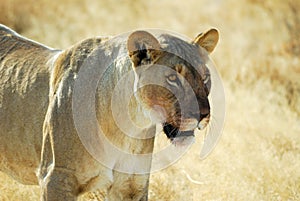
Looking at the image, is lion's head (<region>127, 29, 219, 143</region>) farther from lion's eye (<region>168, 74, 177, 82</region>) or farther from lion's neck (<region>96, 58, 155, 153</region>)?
lion's neck (<region>96, 58, 155, 153</region>)

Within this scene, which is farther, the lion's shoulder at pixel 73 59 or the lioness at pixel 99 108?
the lion's shoulder at pixel 73 59


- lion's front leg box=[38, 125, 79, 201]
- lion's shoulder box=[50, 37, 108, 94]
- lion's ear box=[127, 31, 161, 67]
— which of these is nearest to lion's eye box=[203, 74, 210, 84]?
lion's ear box=[127, 31, 161, 67]

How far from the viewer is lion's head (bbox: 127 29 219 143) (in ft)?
10.8

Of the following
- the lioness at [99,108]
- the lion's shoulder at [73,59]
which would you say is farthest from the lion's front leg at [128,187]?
the lion's shoulder at [73,59]

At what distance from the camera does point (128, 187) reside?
12.5 feet

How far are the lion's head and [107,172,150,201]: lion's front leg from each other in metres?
0.44

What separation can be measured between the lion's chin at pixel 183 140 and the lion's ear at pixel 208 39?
21.2 inches

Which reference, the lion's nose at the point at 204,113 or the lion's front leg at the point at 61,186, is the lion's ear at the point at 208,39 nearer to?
the lion's nose at the point at 204,113

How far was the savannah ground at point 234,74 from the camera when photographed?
5039 millimetres

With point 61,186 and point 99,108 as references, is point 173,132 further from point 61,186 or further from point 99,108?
point 61,186

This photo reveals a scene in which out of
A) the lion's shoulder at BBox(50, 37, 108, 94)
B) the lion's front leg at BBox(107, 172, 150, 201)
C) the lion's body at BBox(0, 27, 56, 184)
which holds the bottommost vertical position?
the lion's front leg at BBox(107, 172, 150, 201)

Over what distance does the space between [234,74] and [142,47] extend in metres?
4.89

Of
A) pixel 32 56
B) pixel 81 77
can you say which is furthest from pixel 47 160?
pixel 32 56

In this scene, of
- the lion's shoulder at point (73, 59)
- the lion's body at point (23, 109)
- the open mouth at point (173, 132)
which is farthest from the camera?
the lion's body at point (23, 109)
